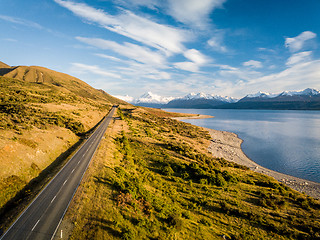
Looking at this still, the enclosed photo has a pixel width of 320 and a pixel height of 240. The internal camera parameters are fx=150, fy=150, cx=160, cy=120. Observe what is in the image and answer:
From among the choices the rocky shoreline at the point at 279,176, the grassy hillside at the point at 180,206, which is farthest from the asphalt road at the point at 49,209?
Result: the rocky shoreline at the point at 279,176

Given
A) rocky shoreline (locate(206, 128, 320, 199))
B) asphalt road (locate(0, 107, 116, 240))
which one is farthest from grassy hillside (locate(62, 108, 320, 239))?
rocky shoreline (locate(206, 128, 320, 199))

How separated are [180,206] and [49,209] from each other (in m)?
16.9

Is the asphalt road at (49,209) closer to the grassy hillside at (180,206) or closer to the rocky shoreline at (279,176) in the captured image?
the grassy hillside at (180,206)

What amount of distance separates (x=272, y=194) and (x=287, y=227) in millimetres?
8150

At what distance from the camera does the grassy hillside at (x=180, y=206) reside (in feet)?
52.7

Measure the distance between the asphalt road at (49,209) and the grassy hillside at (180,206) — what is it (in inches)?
48.7

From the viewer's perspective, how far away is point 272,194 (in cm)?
2733

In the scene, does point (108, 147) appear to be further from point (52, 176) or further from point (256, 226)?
point (256, 226)

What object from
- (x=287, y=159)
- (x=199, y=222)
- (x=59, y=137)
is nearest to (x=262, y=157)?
(x=287, y=159)

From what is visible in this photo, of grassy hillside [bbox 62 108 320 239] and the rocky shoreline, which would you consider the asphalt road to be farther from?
the rocky shoreline

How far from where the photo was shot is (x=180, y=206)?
2244cm

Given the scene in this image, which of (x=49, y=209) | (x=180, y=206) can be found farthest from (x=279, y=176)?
(x=49, y=209)

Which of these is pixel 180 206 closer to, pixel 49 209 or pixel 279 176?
pixel 49 209

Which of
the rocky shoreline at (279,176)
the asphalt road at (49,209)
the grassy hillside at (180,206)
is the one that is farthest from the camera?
the rocky shoreline at (279,176)
